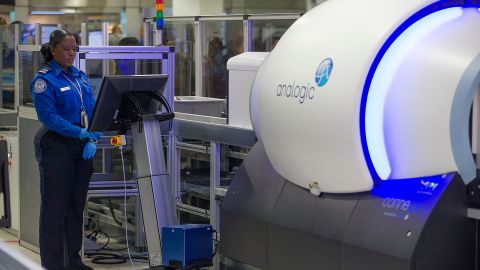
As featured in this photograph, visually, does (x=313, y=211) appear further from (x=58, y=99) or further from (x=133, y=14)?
(x=133, y=14)

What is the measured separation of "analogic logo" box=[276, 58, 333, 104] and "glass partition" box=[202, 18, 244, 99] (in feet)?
11.0

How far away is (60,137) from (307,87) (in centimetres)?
258

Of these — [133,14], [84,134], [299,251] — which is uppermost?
[133,14]

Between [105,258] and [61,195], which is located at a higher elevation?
[61,195]

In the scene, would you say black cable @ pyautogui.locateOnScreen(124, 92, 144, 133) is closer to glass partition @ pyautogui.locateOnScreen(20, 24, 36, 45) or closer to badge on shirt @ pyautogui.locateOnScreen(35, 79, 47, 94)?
badge on shirt @ pyautogui.locateOnScreen(35, 79, 47, 94)

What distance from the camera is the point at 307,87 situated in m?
3.82

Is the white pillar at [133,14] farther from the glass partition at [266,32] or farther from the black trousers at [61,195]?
the black trousers at [61,195]

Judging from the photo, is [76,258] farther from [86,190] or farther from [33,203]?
[33,203]

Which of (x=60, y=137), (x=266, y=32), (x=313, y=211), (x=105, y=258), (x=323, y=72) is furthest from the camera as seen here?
(x=266, y=32)

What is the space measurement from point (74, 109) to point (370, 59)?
9.46ft

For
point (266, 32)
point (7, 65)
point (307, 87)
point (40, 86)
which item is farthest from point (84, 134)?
point (7, 65)

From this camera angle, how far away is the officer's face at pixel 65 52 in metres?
5.99

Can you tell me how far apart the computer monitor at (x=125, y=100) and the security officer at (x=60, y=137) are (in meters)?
0.60

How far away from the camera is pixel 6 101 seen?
10211mm
